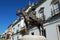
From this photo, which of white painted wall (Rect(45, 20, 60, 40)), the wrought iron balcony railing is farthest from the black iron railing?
white painted wall (Rect(45, 20, 60, 40))

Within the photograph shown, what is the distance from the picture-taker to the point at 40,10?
18.7 m

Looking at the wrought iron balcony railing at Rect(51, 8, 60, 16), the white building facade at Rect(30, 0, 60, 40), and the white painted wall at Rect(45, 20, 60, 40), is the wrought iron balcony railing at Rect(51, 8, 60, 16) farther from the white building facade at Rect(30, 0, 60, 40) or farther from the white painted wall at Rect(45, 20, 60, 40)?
the white painted wall at Rect(45, 20, 60, 40)

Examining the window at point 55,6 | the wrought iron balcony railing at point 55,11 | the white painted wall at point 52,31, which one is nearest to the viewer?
the white painted wall at point 52,31

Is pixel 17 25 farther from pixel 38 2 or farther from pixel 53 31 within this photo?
pixel 53 31

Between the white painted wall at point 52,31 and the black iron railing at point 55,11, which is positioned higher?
the black iron railing at point 55,11

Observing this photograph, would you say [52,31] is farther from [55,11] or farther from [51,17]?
[55,11]

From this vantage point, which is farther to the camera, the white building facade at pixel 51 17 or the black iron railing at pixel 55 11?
the black iron railing at pixel 55 11

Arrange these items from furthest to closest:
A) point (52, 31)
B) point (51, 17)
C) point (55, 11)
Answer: point (51, 17), point (55, 11), point (52, 31)

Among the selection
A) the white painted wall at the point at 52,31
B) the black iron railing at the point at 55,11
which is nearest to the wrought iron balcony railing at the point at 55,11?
the black iron railing at the point at 55,11

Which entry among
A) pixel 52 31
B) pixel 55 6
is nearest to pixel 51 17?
pixel 55 6

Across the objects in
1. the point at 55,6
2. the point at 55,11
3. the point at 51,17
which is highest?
the point at 55,6

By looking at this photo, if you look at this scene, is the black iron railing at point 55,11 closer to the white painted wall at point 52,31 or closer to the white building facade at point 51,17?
the white building facade at point 51,17

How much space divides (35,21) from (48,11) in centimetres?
780

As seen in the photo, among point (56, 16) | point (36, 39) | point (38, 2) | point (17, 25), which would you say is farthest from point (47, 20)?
point (17, 25)
